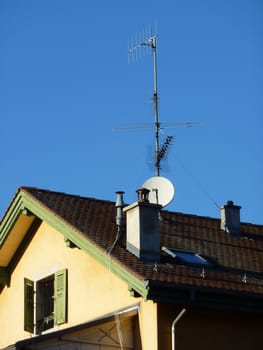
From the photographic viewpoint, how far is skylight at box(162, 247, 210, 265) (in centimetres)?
2064

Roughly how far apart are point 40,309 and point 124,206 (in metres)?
2.92

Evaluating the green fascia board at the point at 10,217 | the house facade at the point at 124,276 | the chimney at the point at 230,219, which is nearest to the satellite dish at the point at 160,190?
the house facade at the point at 124,276

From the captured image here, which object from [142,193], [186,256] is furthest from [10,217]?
[186,256]

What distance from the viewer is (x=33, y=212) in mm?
22609

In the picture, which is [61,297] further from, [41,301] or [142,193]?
[142,193]

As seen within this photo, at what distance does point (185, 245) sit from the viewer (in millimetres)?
22047

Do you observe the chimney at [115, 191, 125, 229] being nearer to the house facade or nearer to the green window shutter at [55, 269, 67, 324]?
the house facade

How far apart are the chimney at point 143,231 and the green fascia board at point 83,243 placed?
0.62 metres

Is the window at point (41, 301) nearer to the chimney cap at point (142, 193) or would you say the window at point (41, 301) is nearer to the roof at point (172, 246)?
the roof at point (172, 246)

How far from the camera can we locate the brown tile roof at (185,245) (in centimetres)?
1927

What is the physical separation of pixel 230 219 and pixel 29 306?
505cm

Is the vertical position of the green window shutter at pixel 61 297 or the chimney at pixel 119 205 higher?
the chimney at pixel 119 205

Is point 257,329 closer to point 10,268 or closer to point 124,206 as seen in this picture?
point 124,206

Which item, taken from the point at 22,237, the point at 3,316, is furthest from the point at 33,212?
the point at 3,316
